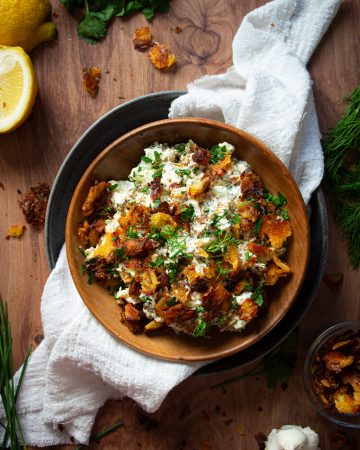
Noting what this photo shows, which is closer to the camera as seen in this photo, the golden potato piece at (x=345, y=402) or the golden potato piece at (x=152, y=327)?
the golden potato piece at (x=152, y=327)

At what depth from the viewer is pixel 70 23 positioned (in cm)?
307

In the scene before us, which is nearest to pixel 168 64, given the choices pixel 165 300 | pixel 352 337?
pixel 165 300

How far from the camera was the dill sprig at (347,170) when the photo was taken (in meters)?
2.88

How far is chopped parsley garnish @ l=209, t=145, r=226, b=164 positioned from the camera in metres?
2.60

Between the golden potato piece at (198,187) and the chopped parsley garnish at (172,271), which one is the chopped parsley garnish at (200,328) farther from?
the golden potato piece at (198,187)

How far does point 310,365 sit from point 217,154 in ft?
4.21

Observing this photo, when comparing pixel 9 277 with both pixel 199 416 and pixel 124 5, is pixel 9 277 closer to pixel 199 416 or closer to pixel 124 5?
Answer: pixel 199 416

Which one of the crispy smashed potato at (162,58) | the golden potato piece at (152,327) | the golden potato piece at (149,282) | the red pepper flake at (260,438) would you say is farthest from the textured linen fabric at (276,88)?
the red pepper flake at (260,438)

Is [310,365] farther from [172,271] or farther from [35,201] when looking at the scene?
[35,201]

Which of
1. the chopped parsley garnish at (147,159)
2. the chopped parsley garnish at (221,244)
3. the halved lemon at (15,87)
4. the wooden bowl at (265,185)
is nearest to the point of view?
the chopped parsley garnish at (221,244)

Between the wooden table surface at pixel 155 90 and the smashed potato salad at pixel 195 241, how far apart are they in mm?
596

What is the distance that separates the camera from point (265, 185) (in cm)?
269

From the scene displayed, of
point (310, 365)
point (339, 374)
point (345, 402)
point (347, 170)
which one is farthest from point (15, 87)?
point (345, 402)

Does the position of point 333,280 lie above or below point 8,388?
above
